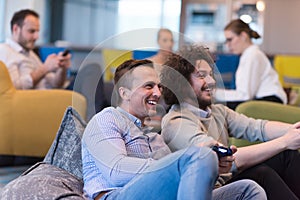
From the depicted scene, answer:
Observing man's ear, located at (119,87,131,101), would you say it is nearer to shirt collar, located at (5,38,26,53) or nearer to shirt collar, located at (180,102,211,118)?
shirt collar, located at (180,102,211,118)

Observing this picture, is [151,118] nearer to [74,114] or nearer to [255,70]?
[74,114]

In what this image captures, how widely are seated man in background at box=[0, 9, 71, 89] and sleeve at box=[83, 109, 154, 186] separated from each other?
2201 millimetres

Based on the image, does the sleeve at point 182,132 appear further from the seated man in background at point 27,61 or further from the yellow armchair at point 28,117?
the seated man in background at point 27,61

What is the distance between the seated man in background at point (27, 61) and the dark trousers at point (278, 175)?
6.91ft

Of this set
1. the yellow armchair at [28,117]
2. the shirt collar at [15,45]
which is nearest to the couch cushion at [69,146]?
the yellow armchair at [28,117]

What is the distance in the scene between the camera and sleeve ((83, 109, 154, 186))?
1702 millimetres

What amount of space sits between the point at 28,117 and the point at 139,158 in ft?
6.25

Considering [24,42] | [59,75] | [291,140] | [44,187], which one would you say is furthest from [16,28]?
[291,140]

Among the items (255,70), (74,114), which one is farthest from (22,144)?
(255,70)

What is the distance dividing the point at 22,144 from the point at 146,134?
1.86m

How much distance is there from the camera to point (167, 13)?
9.31 metres

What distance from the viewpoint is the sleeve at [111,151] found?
1.70m

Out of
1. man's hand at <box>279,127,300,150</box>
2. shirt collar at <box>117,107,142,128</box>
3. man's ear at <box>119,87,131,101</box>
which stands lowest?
man's hand at <box>279,127,300,150</box>

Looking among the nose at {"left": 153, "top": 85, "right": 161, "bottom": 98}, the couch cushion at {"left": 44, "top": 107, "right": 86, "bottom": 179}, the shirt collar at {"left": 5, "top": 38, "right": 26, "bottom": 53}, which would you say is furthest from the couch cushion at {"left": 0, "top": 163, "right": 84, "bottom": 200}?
the shirt collar at {"left": 5, "top": 38, "right": 26, "bottom": 53}
